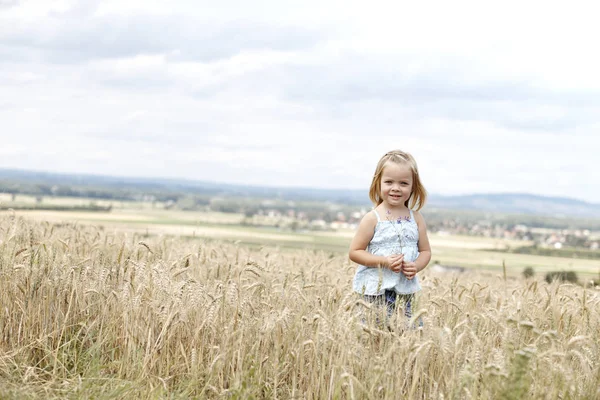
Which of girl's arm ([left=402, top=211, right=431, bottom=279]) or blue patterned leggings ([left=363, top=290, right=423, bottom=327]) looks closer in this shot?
girl's arm ([left=402, top=211, right=431, bottom=279])

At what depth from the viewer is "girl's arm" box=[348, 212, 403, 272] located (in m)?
5.30

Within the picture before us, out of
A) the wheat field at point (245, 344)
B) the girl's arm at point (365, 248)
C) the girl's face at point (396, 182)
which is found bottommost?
the wheat field at point (245, 344)

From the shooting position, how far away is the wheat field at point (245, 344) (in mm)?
4035

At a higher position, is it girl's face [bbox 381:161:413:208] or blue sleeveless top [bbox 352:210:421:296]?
girl's face [bbox 381:161:413:208]

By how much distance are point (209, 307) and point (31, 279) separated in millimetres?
1669

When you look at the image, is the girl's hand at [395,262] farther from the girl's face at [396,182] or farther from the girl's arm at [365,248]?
the girl's face at [396,182]

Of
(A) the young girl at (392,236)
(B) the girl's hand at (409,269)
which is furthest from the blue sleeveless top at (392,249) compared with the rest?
(B) the girl's hand at (409,269)

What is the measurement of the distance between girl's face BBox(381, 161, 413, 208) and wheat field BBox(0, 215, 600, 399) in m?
0.93

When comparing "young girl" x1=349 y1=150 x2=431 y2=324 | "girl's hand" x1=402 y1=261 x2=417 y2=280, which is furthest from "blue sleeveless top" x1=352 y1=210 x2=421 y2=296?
"girl's hand" x1=402 y1=261 x2=417 y2=280

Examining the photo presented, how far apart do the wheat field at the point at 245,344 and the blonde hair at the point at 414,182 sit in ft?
2.94

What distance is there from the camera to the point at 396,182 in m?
5.39

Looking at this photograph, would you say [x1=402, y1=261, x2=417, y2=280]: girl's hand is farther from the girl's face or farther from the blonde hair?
the blonde hair

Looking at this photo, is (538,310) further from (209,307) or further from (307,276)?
(209,307)

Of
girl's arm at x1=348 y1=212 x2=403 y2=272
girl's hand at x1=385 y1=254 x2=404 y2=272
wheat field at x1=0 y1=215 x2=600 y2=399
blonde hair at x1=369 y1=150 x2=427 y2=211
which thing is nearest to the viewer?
wheat field at x1=0 y1=215 x2=600 y2=399
